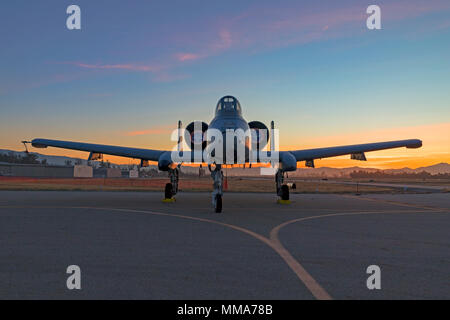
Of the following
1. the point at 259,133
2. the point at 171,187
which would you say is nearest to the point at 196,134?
the point at 171,187

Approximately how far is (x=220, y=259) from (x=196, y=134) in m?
16.4

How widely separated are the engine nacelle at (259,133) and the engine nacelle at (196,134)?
10.2 feet

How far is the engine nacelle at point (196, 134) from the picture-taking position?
23.1 metres

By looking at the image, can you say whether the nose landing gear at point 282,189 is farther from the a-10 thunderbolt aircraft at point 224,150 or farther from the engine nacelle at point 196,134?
the engine nacelle at point 196,134

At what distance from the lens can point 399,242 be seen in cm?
940

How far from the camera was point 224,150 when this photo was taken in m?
17.7

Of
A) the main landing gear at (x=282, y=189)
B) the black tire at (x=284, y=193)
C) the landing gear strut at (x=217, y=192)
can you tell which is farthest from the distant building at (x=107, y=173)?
the landing gear strut at (x=217, y=192)

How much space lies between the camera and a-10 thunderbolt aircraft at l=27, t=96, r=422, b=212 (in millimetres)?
17906

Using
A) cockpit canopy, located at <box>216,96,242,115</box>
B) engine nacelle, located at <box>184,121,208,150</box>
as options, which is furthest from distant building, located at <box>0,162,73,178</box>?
cockpit canopy, located at <box>216,96,242,115</box>

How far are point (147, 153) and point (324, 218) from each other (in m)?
12.9

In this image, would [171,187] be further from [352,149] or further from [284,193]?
[352,149]

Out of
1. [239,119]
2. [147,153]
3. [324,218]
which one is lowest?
[324,218]
